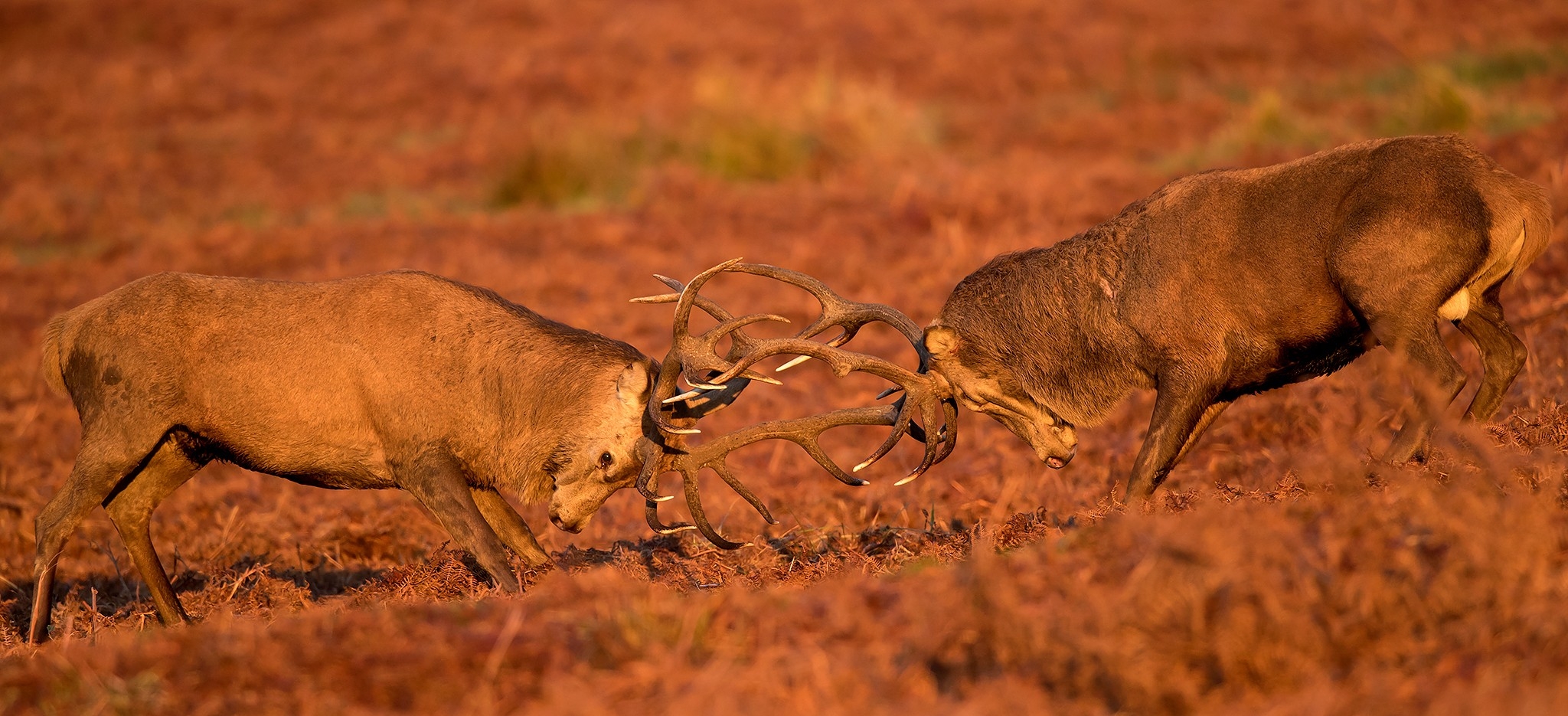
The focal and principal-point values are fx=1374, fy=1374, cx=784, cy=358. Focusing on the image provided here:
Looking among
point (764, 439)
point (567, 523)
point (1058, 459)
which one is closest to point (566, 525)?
point (567, 523)

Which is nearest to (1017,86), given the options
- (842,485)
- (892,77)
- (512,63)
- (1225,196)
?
(892,77)

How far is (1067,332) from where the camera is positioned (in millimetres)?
7605

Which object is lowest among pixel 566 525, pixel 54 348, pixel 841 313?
pixel 566 525

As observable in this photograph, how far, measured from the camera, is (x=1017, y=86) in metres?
26.9

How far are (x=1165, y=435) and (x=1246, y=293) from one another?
83 centimetres

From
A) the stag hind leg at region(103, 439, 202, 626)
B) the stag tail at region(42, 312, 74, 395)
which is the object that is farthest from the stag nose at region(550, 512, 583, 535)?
the stag tail at region(42, 312, 74, 395)

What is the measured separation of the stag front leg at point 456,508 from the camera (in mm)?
7047

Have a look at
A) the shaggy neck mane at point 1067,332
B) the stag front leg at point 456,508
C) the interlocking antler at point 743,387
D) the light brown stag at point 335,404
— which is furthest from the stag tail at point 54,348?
the shaggy neck mane at point 1067,332

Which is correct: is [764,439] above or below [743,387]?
below

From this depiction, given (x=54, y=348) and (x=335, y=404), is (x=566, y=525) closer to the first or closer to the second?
(x=335, y=404)

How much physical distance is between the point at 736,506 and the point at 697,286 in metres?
2.88

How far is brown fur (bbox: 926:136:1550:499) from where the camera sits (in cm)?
652

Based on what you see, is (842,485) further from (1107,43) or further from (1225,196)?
(1107,43)

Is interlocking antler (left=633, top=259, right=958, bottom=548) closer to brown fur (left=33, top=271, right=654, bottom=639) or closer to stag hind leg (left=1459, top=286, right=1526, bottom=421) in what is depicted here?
brown fur (left=33, top=271, right=654, bottom=639)
